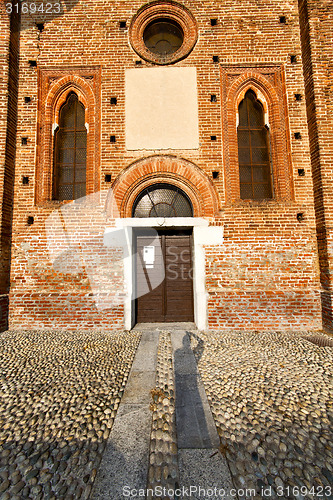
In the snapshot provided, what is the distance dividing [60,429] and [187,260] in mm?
4160

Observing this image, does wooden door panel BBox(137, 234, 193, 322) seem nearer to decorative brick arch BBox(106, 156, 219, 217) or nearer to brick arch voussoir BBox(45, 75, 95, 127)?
decorative brick arch BBox(106, 156, 219, 217)

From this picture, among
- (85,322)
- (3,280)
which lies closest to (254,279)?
(85,322)

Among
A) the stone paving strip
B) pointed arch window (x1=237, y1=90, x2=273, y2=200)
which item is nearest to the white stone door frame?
pointed arch window (x1=237, y1=90, x2=273, y2=200)

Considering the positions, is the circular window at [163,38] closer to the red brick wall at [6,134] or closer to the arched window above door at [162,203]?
the red brick wall at [6,134]

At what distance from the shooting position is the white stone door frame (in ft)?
16.7

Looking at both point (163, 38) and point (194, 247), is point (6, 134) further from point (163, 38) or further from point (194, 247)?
point (194, 247)

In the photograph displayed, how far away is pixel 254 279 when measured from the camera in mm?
5109

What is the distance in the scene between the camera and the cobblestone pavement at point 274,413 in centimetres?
168

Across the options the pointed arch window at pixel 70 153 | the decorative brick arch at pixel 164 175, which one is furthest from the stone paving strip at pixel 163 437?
the pointed arch window at pixel 70 153

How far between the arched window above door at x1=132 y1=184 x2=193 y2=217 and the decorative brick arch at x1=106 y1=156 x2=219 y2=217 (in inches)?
10.1

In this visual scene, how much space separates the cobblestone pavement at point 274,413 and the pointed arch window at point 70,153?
4.90 metres

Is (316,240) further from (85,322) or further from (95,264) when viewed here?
(85,322)

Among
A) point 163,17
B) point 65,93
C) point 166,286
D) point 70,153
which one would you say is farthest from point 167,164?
point 163,17

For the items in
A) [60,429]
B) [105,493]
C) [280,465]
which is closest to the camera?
→ [105,493]
